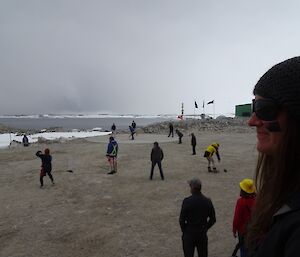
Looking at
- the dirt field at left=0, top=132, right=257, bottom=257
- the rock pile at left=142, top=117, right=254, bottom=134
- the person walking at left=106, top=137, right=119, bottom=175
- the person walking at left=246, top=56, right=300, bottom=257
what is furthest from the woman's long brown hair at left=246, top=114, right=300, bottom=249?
the rock pile at left=142, top=117, right=254, bottom=134

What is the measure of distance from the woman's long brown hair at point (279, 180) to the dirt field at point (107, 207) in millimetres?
7632

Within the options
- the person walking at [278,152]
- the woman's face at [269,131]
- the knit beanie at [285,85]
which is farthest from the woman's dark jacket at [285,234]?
the knit beanie at [285,85]

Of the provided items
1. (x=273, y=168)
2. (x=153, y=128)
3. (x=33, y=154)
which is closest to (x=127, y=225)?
(x=273, y=168)

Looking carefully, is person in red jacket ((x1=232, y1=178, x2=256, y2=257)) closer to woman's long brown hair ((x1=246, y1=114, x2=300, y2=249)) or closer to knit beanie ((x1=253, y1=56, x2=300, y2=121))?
woman's long brown hair ((x1=246, y1=114, x2=300, y2=249))

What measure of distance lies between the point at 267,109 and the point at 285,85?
0.12m

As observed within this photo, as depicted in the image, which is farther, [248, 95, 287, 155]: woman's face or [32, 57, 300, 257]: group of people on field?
[248, 95, 287, 155]: woman's face

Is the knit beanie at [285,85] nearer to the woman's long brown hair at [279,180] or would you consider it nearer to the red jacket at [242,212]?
the woman's long brown hair at [279,180]

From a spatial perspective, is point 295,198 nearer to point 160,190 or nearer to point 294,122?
point 294,122

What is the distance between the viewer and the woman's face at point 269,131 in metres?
1.45

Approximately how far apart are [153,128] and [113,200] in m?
36.3

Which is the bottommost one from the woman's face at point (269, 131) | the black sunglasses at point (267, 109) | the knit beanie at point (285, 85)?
the woman's face at point (269, 131)

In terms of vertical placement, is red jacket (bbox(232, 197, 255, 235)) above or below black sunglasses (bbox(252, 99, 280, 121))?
below

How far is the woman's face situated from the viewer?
4.77 feet

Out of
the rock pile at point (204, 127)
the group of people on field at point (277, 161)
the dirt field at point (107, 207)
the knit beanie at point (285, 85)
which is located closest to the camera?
the group of people on field at point (277, 161)
